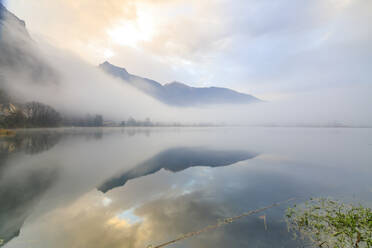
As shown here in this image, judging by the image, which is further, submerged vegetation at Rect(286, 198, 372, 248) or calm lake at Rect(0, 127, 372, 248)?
calm lake at Rect(0, 127, 372, 248)

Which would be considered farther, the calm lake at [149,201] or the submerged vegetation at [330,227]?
the calm lake at [149,201]

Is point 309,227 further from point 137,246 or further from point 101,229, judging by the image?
point 101,229

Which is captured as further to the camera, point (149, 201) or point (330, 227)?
point (149, 201)

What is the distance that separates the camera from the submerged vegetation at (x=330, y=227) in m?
5.80

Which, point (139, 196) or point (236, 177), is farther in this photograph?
point (236, 177)

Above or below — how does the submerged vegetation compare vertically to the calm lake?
above

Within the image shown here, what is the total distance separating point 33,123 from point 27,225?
202592 mm

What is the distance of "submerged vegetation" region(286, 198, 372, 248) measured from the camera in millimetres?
5805

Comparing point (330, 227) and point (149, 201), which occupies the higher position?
point (330, 227)

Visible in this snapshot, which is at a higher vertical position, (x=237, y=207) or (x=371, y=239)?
(x=371, y=239)

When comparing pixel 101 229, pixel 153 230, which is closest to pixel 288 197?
pixel 153 230

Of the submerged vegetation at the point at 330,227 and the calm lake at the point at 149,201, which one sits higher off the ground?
the submerged vegetation at the point at 330,227

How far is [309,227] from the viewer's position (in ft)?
23.0

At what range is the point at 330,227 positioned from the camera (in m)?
6.78
